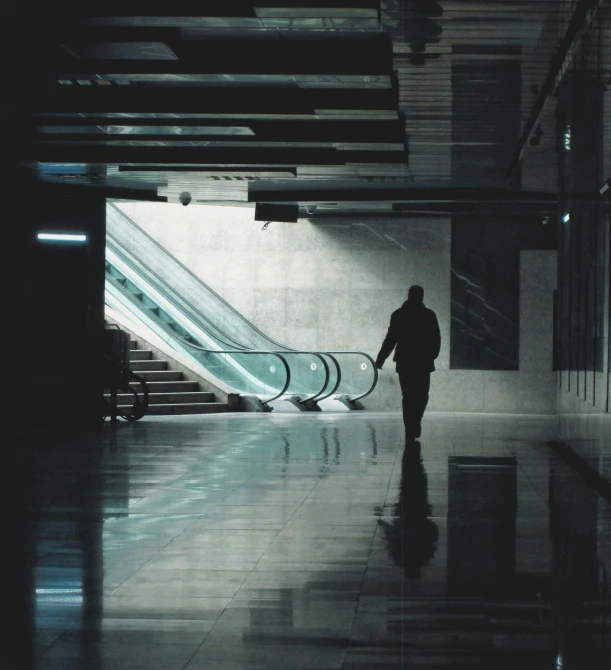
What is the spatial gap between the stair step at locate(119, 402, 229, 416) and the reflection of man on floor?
5.57 m

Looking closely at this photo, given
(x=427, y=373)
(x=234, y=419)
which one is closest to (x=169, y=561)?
(x=427, y=373)

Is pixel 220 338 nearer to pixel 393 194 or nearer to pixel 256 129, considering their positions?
pixel 393 194

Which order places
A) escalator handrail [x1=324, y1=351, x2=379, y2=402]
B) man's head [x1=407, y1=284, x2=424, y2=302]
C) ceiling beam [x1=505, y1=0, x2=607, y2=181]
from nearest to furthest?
ceiling beam [x1=505, y1=0, x2=607, y2=181] → man's head [x1=407, y1=284, x2=424, y2=302] → escalator handrail [x1=324, y1=351, x2=379, y2=402]

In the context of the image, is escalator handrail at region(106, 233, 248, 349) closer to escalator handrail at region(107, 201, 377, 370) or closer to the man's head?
escalator handrail at region(107, 201, 377, 370)

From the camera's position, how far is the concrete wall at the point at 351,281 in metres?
20.5

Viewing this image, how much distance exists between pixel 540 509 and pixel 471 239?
1350 cm

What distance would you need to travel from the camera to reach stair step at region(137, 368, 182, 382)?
1866 cm

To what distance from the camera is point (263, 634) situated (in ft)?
13.7

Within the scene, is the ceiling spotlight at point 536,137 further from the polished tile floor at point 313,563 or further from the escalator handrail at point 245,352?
the escalator handrail at point 245,352

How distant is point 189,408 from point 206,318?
2.90m

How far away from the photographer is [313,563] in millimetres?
5582

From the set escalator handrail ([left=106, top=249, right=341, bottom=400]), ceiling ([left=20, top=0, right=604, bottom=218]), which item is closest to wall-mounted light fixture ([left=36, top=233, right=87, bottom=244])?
ceiling ([left=20, top=0, right=604, bottom=218])

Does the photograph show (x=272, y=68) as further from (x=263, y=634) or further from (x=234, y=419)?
(x=234, y=419)

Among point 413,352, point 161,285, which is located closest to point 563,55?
point 413,352
